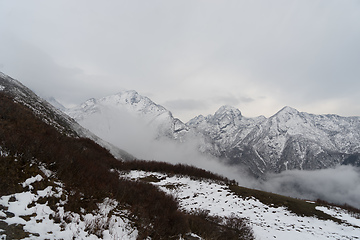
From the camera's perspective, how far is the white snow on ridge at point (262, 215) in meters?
16.7

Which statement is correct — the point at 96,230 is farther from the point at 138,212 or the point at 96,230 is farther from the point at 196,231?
the point at 196,231

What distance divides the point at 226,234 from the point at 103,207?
8.26 meters

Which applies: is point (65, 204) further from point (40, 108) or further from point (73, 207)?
point (40, 108)

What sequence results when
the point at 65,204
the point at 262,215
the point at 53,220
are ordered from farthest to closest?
the point at 262,215 → the point at 65,204 → the point at 53,220

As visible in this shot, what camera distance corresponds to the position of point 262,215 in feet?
68.4

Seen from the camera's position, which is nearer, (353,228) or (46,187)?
(46,187)

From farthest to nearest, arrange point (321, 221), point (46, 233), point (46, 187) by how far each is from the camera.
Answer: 1. point (321, 221)
2. point (46, 187)
3. point (46, 233)

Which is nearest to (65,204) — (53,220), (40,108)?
(53,220)

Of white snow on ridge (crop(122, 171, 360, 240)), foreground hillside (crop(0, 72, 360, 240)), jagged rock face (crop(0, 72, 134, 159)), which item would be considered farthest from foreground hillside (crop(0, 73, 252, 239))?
jagged rock face (crop(0, 72, 134, 159))

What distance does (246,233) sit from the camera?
13797mm

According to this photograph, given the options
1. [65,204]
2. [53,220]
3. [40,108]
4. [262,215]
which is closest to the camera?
[53,220]

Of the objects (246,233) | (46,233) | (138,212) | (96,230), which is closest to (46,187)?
(46,233)

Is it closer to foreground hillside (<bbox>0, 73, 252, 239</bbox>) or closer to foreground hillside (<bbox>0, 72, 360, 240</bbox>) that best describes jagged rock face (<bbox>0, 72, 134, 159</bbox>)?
foreground hillside (<bbox>0, 72, 360, 240</bbox>)

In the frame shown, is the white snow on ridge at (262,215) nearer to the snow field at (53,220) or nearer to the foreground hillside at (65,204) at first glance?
the foreground hillside at (65,204)
